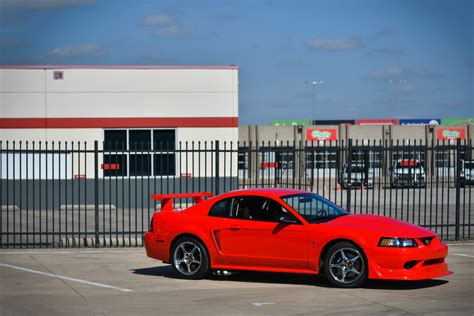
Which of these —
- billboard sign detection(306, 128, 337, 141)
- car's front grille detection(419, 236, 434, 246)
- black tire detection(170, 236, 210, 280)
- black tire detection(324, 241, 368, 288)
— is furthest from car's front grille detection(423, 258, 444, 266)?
billboard sign detection(306, 128, 337, 141)

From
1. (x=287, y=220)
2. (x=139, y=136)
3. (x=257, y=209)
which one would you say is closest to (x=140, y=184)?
(x=139, y=136)

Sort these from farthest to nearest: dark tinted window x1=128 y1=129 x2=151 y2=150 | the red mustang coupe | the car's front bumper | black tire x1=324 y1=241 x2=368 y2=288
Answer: dark tinted window x1=128 y1=129 x2=151 y2=150, black tire x1=324 y1=241 x2=368 y2=288, the red mustang coupe, the car's front bumper

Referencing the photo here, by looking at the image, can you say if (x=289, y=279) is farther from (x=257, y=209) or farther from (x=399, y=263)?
(x=399, y=263)

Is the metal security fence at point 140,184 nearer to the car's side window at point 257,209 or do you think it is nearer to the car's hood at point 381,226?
the car's side window at point 257,209

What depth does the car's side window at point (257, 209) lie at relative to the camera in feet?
42.1

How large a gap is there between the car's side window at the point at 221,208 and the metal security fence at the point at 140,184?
4502mm

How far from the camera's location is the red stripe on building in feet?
106

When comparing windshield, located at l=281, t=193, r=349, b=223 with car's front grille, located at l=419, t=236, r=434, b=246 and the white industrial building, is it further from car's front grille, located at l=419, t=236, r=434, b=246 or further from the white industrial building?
the white industrial building

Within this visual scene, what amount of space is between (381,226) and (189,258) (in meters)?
3.01

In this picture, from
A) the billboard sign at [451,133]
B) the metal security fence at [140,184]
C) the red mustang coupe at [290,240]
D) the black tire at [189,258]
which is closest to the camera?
the red mustang coupe at [290,240]

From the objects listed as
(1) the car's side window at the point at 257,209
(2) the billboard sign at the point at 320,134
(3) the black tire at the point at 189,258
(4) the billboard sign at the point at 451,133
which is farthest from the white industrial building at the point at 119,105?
(4) the billboard sign at the point at 451,133

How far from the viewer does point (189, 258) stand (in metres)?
13.4

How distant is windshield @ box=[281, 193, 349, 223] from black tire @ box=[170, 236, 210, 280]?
1508mm

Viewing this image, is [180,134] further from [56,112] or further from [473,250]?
[473,250]
